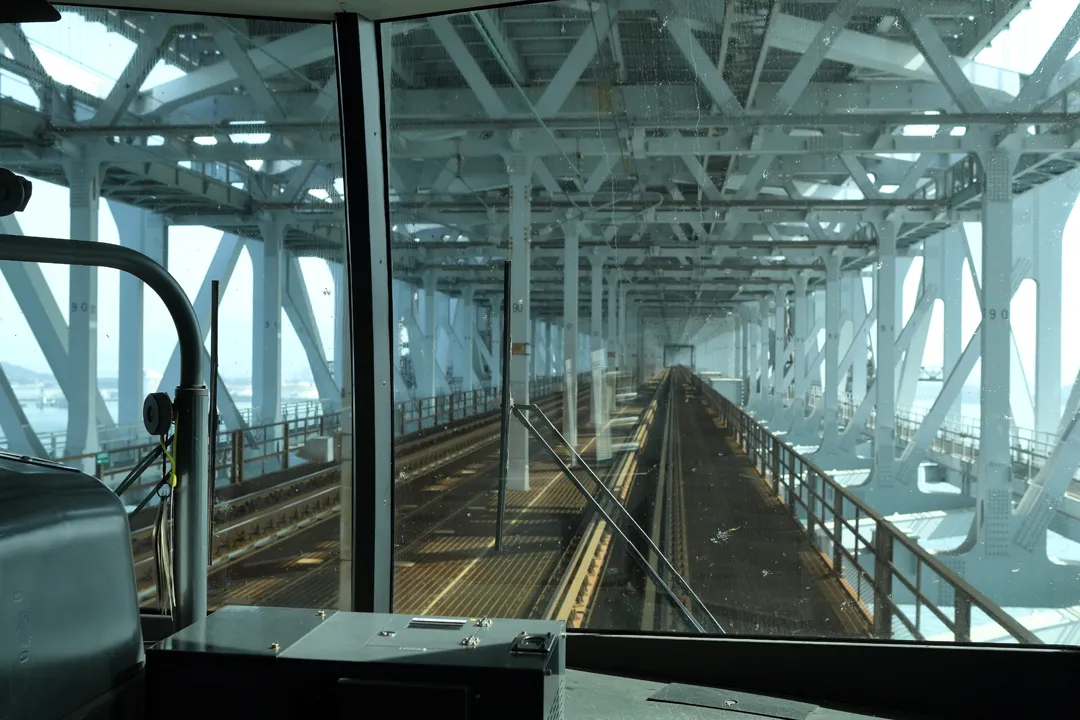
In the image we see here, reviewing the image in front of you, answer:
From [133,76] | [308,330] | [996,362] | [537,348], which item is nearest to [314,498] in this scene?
[308,330]

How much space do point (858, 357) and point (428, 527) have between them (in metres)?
1.76

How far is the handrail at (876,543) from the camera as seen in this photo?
8.43 feet

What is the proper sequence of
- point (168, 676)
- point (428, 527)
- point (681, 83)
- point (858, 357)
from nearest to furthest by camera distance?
point (168, 676) < point (681, 83) < point (428, 527) < point (858, 357)

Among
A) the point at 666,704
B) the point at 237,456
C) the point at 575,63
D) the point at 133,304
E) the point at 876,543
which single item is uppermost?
the point at 575,63

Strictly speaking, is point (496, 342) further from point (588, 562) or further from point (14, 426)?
point (14, 426)

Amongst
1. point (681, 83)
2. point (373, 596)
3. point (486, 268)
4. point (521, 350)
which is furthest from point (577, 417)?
point (681, 83)

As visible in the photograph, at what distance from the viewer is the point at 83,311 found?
3.38 metres

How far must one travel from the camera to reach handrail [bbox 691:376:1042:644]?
8.43ft

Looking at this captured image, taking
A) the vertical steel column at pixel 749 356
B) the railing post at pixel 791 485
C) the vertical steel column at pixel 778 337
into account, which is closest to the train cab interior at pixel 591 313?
the railing post at pixel 791 485

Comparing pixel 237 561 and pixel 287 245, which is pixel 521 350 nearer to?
pixel 287 245

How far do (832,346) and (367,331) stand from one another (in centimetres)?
196

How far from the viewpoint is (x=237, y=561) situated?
3.16 m

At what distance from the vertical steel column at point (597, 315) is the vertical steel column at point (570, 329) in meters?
0.07

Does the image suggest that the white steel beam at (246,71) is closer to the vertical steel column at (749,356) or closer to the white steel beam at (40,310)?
the white steel beam at (40,310)
